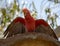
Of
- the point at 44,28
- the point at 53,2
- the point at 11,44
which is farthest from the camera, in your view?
the point at 53,2

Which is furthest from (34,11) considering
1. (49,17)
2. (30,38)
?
(30,38)

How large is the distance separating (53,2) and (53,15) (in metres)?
0.20

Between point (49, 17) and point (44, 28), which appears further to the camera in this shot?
point (49, 17)

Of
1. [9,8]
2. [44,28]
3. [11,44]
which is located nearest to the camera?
[11,44]

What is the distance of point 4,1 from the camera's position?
195cm

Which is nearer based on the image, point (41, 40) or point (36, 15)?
point (41, 40)

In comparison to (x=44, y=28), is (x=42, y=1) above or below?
above

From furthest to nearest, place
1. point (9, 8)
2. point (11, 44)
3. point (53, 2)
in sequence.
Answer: point (53, 2), point (9, 8), point (11, 44)

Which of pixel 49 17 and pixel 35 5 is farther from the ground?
pixel 35 5

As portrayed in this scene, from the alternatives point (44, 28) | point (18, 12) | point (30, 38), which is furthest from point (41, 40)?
point (18, 12)

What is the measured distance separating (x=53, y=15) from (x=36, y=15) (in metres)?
0.20

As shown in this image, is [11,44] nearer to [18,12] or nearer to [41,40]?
[41,40]

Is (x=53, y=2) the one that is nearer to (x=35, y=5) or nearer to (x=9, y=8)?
(x=35, y=5)

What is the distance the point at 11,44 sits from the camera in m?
0.65
